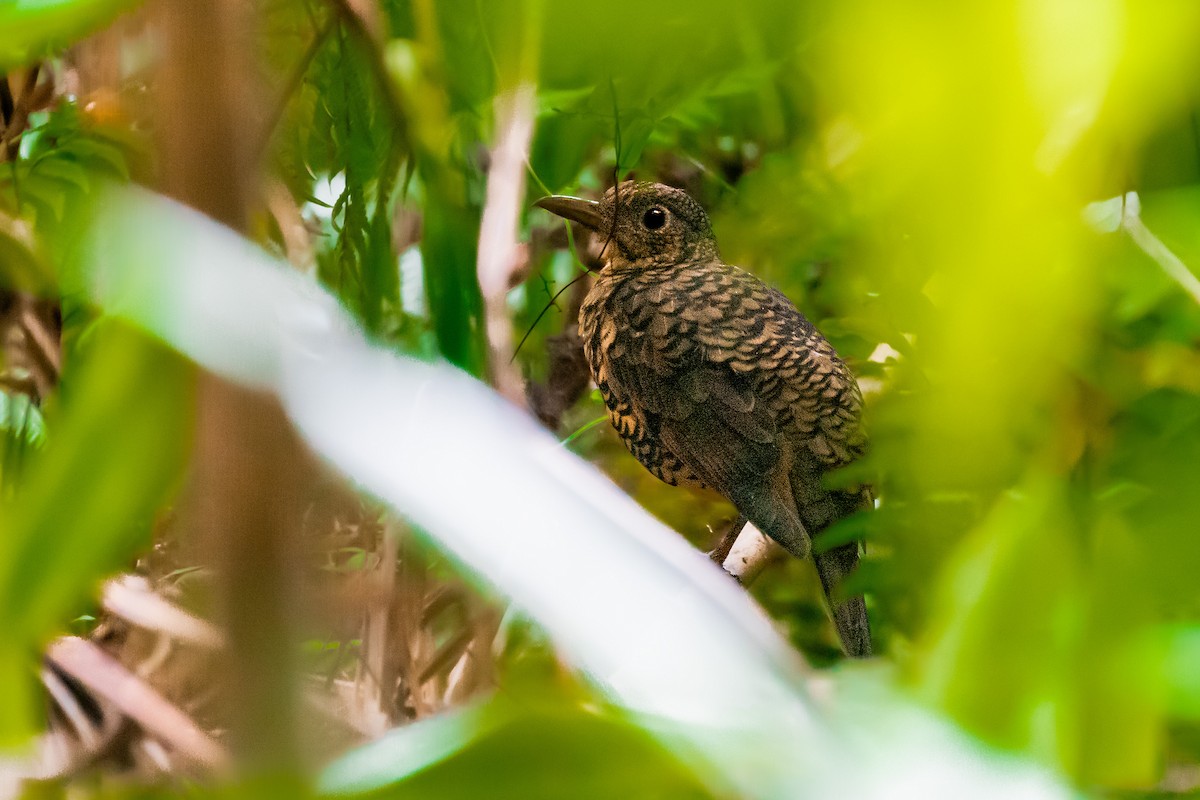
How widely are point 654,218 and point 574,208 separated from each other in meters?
0.18

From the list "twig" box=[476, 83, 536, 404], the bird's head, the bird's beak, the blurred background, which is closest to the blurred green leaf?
the blurred background

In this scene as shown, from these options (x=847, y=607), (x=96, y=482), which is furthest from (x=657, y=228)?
(x=96, y=482)

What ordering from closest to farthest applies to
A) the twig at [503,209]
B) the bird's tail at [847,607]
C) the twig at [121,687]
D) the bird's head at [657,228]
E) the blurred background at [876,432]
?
the blurred background at [876,432], the twig at [503,209], the twig at [121,687], the bird's tail at [847,607], the bird's head at [657,228]

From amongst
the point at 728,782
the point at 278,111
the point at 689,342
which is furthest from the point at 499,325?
the point at 689,342

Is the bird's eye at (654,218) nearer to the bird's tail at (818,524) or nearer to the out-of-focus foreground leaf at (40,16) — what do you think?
the bird's tail at (818,524)

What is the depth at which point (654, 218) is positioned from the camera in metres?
1.08

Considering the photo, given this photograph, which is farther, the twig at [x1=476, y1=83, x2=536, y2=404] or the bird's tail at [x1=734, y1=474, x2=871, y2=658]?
the bird's tail at [x1=734, y1=474, x2=871, y2=658]

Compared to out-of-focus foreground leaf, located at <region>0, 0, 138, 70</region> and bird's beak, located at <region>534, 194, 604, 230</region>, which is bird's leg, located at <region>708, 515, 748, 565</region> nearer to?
bird's beak, located at <region>534, 194, 604, 230</region>

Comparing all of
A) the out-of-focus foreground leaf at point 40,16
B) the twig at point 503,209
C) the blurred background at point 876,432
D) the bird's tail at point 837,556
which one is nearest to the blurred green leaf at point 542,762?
the blurred background at point 876,432

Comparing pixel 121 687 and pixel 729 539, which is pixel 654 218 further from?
pixel 121 687

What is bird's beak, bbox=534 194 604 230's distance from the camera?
877mm

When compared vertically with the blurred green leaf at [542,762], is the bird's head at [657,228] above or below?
below

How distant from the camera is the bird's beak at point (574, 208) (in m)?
0.88

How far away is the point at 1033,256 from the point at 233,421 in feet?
0.46
